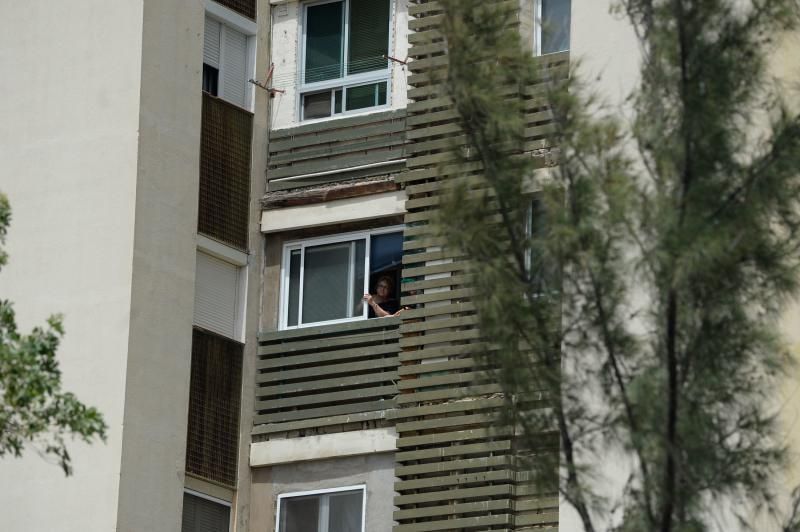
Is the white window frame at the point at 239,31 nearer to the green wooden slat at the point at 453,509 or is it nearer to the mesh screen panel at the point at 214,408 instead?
the mesh screen panel at the point at 214,408

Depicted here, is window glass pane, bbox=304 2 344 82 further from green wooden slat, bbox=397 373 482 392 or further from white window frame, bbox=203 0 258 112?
green wooden slat, bbox=397 373 482 392

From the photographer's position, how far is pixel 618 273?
19.4m

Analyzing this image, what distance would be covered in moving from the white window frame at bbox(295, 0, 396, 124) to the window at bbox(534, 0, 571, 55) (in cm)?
244

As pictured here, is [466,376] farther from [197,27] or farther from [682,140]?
[682,140]

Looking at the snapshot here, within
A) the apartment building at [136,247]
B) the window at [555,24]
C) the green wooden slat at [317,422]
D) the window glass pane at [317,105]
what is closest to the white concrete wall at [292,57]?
the window glass pane at [317,105]

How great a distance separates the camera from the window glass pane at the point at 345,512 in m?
29.7

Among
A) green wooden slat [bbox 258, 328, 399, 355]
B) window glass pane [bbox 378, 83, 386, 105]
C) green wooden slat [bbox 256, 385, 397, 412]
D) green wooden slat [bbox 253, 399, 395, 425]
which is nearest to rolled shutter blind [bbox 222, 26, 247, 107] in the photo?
window glass pane [bbox 378, 83, 386, 105]

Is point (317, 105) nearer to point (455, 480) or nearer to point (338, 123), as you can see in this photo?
point (338, 123)

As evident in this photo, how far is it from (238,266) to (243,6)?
129 inches

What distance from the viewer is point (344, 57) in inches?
1254

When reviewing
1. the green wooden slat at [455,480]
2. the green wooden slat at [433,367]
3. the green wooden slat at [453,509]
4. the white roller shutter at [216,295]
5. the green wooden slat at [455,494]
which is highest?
the white roller shutter at [216,295]

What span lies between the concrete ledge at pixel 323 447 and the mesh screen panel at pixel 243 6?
17.5ft

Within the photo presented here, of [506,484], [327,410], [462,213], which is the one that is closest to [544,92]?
[462,213]

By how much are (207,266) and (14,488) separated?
11.7 ft
